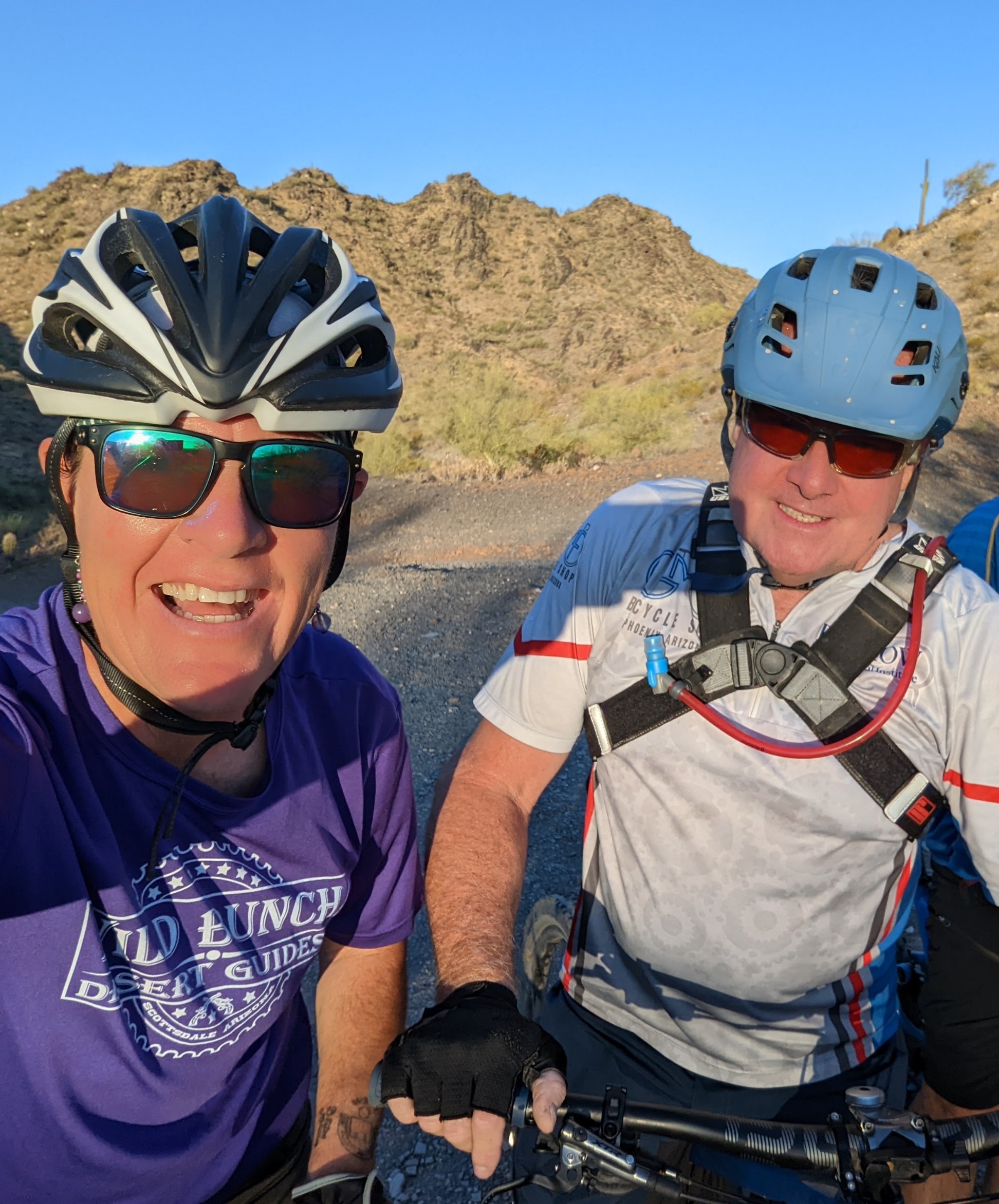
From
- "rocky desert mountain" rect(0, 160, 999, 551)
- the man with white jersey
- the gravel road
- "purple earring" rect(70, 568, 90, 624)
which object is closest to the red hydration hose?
the man with white jersey

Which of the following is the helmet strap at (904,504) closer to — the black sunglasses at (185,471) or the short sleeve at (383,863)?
the short sleeve at (383,863)

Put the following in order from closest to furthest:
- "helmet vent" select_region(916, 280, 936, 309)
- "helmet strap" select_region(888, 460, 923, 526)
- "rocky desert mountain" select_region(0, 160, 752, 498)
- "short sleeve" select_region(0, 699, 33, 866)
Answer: "short sleeve" select_region(0, 699, 33, 866) → "helmet strap" select_region(888, 460, 923, 526) → "helmet vent" select_region(916, 280, 936, 309) → "rocky desert mountain" select_region(0, 160, 752, 498)

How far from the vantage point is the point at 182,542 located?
4.97 feet

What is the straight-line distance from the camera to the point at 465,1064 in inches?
63.5

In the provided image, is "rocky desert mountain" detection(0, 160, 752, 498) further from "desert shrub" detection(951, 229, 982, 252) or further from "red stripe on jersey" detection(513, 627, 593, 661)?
"red stripe on jersey" detection(513, 627, 593, 661)

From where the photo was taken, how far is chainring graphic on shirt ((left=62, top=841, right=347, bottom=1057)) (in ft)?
4.65

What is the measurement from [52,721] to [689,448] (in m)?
18.1

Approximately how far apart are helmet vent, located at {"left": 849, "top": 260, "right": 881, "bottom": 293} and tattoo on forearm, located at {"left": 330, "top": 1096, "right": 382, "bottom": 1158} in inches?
100

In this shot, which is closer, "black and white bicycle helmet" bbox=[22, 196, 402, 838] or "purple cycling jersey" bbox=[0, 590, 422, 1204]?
"purple cycling jersey" bbox=[0, 590, 422, 1204]

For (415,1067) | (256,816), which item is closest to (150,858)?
(256,816)

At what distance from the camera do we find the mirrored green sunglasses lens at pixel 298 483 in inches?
61.6

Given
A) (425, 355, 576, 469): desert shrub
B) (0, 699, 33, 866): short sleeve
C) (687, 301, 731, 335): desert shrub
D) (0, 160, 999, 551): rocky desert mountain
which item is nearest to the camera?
(0, 699, 33, 866): short sleeve

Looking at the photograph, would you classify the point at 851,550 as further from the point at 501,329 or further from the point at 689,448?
the point at 501,329

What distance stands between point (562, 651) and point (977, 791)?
1.13 meters
